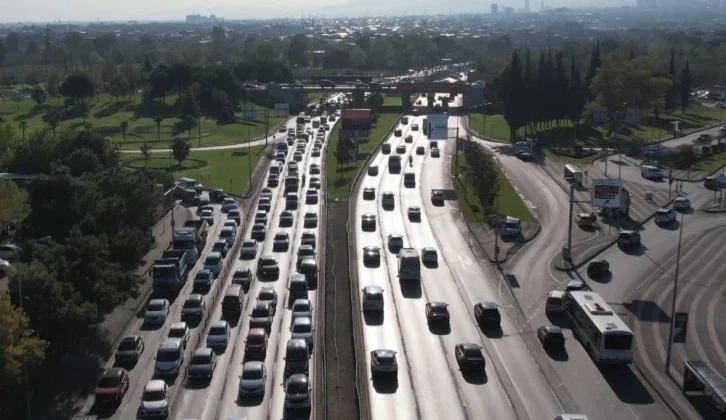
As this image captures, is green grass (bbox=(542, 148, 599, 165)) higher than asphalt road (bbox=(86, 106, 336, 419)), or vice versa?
green grass (bbox=(542, 148, 599, 165))

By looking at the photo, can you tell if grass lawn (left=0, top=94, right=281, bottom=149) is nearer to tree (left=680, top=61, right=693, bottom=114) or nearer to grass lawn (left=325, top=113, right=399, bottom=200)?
grass lawn (left=325, top=113, right=399, bottom=200)

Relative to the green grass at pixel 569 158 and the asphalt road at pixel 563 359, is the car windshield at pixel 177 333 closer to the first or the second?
the asphalt road at pixel 563 359

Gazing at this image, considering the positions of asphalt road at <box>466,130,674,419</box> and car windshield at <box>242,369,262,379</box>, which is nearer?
asphalt road at <box>466,130,674,419</box>

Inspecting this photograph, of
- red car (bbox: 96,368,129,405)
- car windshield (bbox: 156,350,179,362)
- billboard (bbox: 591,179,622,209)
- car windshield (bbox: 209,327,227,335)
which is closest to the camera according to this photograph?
red car (bbox: 96,368,129,405)

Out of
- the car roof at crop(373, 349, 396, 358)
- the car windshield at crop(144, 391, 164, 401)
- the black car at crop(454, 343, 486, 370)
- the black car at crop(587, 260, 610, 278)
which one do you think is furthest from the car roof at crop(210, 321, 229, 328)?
the black car at crop(587, 260, 610, 278)

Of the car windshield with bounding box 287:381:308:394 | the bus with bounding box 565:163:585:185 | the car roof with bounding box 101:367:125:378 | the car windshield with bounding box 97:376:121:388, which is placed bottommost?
the car windshield with bounding box 97:376:121:388

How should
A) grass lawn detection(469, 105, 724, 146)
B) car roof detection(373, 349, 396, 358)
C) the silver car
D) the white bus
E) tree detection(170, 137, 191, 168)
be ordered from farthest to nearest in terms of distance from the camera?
grass lawn detection(469, 105, 724, 146)
tree detection(170, 137, 191, 168)
the white bus
car roof detection(373, 349, 396, 358)
the silver car

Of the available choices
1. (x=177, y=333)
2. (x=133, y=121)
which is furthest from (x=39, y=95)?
(x=177, y=333)
